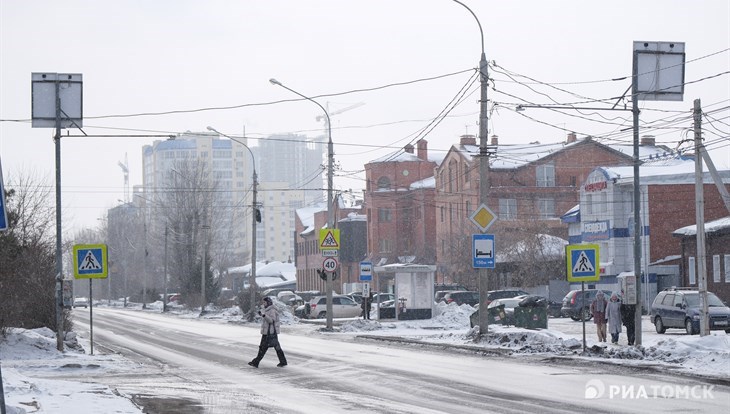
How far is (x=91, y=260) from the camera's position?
29.9m

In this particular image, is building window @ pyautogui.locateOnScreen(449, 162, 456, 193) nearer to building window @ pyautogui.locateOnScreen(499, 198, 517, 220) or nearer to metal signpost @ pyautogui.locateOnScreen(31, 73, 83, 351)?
building window @ pyautogui.locateOnScreen(499, 198, 517, 220)

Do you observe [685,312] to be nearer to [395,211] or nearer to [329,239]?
[329,239]

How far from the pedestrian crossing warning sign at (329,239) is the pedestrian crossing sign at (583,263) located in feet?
58.8

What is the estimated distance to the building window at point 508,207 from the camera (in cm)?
8988

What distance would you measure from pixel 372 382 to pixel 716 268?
4093cm

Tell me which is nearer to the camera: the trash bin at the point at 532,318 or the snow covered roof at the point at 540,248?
the trash bin at the point at 532,318

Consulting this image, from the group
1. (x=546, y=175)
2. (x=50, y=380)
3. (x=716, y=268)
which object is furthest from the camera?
(x=546, y=175)

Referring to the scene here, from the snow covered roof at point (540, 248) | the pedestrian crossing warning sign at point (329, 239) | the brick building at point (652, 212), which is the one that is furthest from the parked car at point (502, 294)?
the pedestrian crossing warning sign at point (329, 239)

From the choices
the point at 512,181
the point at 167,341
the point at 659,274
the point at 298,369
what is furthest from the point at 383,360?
the point at 512,181

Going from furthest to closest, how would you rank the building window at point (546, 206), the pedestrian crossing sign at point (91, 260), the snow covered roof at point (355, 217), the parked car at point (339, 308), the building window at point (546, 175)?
the snow covered roof at point (355, 217) < the building window at point (546, 175) < the building window at point (546, 206) < the parked car at point (339, 308) < the pedestrian crossing sign at point (91, 260)

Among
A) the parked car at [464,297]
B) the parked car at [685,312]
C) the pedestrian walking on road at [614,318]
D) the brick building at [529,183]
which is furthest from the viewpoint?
the brick building at [529,183]

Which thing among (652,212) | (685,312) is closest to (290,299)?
(652,212)

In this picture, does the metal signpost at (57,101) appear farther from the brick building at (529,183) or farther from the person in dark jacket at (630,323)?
the brick building at (529,183)

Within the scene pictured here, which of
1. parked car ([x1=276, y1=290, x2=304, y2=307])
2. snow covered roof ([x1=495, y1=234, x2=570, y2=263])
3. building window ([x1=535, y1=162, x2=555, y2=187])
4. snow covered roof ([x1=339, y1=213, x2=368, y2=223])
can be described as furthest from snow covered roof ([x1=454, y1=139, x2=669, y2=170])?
snow covered roof ([x1=339, y1=213, x2=368, y2=223])
